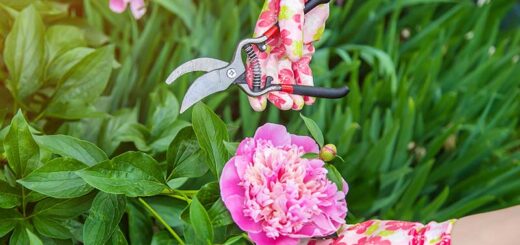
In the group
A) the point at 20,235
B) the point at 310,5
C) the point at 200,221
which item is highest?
the point at 310,5

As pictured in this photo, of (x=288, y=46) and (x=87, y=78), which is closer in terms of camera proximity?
(x=288, y=46)

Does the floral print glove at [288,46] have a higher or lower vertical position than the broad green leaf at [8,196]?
higher

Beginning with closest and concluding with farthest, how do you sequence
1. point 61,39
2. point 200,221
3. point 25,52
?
1. point 200,221
2. point 25,52
3. point 61,39

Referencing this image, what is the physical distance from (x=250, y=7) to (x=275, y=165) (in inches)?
29.9

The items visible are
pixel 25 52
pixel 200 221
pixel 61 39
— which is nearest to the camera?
pixel 200 221

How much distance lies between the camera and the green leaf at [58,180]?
0.71 meters

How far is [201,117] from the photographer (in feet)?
2.35

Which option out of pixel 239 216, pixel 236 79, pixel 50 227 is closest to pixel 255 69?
pixel 236 79

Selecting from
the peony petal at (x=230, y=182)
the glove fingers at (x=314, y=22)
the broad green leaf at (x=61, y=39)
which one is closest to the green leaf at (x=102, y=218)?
the peony petal at (x=230, y=182)

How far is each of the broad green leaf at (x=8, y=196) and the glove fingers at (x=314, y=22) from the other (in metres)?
0.29

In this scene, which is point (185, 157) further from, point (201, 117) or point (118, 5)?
point (118, 5)

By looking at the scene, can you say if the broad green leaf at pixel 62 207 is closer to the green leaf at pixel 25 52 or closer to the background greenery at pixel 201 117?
the background greenery at pixel 201 117

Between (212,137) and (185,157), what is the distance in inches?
2.1

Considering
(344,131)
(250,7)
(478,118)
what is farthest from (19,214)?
(478,118)
